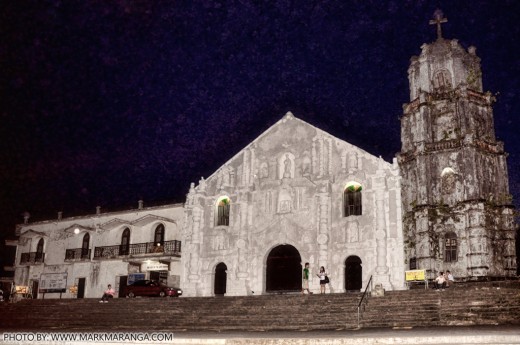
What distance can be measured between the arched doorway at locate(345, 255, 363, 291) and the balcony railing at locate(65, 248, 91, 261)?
22306 mm

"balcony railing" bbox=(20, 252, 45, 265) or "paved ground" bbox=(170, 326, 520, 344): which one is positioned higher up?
"balcony railing" bbox=(20, 252, 45, 265)

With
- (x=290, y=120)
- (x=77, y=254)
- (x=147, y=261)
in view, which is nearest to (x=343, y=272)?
(x=290, y=120)

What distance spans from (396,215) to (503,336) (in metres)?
15.5

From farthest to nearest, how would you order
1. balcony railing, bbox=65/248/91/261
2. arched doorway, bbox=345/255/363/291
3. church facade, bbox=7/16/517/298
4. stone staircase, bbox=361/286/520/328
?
1. balcony railing, bbox=65/248/91/261
2. church facade, bbox=7/16/517/298
3. arched doorway, bbox=345/255/363/291
4. stone staircase, bbox=361/286/520/328

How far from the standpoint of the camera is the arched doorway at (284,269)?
1271 inches

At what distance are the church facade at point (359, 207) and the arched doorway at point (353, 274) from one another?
0.20ft

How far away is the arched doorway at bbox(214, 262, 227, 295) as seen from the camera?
112 ft

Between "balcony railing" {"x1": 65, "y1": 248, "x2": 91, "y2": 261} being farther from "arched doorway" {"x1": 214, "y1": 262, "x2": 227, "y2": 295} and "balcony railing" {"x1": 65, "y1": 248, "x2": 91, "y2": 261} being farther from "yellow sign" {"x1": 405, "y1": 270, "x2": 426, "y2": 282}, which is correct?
"yellow sign" {"x1": 405, "y1": 270, "x2": 426, "y2": 282}

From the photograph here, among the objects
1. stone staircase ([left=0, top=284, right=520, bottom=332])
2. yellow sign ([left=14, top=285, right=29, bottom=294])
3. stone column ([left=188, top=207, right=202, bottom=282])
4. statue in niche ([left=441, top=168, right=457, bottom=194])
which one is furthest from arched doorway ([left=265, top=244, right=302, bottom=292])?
yellow sign ([left=14, top=285, right=29, bottom=294])

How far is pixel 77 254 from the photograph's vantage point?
43.8 m

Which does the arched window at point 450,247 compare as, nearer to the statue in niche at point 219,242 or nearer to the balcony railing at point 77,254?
the statue in niche at point 219,242

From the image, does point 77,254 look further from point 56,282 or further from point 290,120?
point 290,120

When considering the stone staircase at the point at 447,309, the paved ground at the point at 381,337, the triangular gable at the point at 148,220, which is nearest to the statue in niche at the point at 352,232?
the stone staircase at the point at 447,309

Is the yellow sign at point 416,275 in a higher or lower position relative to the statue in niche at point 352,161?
lower
